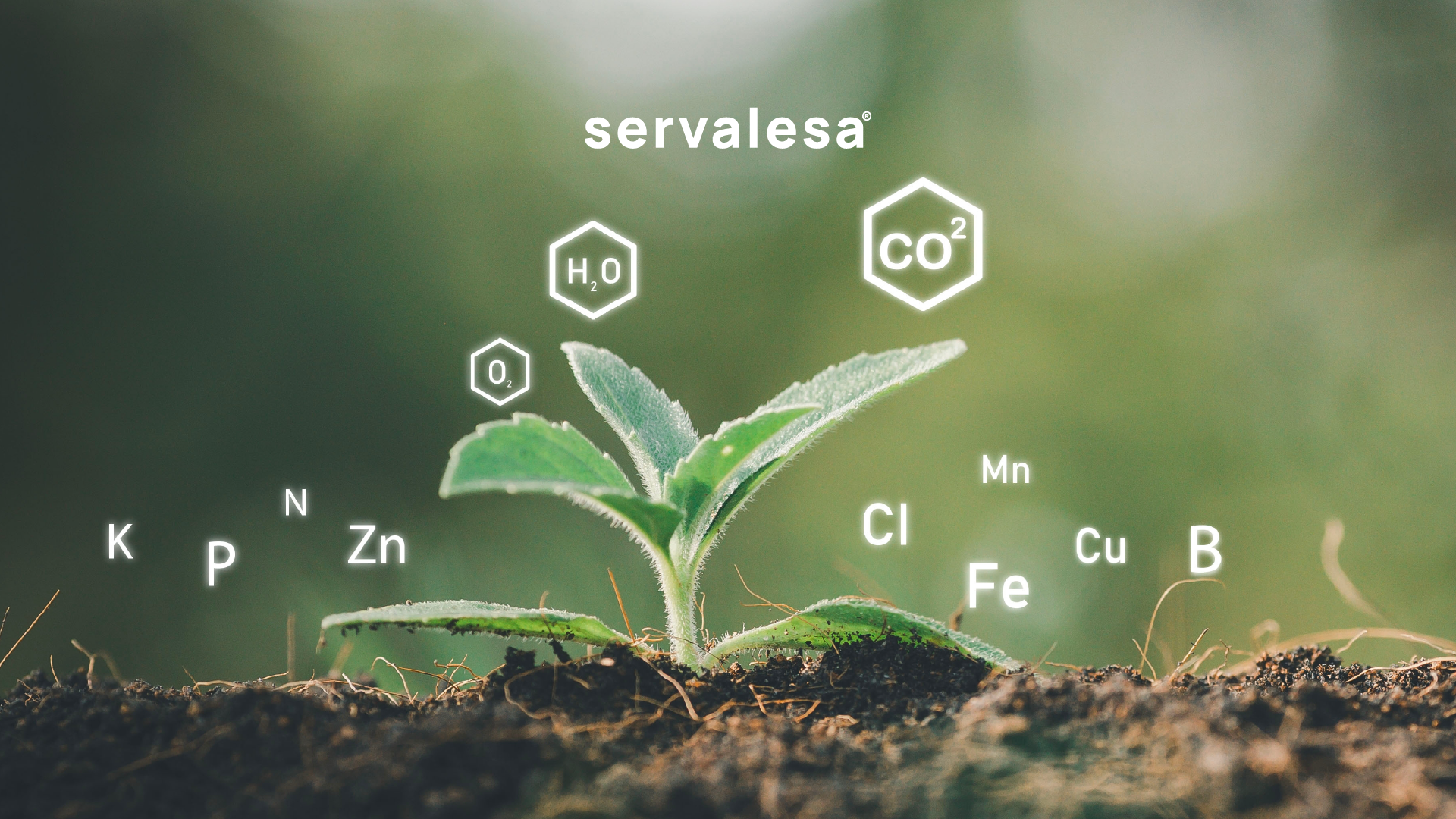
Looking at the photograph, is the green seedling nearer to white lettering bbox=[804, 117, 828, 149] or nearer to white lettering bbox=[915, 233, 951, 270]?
white lettering bbox=[804, 117, 828, 149]

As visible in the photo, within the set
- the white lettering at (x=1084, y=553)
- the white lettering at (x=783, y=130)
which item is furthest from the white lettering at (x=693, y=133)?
the white lettering at (x=1084, y=553)

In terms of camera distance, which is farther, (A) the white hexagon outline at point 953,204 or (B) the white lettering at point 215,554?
(A) the white hexagon outline at point 953,204

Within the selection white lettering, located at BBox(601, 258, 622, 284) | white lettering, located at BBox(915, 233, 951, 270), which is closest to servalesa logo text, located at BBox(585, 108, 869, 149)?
white lettering, located at BBox(915, 233, 951, 270)

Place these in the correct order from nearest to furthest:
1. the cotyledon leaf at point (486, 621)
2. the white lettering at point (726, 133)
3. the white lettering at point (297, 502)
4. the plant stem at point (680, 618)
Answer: the cotyledon leaf at point (486, 621) → the plant stem at point (680, 618) → the white lettering at point (297, 502) → the white lettering at point (726, 133)

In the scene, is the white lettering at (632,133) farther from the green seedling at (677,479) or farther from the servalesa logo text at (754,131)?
the green seedling at (677,479)

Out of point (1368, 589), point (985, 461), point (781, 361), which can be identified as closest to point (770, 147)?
point (781, 361)

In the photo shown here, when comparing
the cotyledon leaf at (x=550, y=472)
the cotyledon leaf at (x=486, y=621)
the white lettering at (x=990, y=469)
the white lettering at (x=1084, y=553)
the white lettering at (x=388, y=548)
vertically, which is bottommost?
the white lettering at (x=1084, y=553)

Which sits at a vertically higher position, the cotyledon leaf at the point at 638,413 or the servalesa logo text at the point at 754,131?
the servalesa logo text at the point at 754,131

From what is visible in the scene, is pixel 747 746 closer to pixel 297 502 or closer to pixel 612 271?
pixel 612 271
